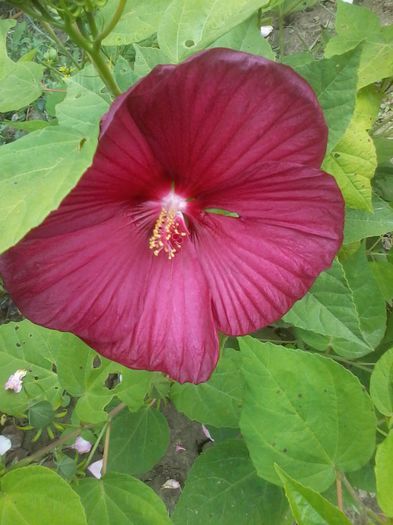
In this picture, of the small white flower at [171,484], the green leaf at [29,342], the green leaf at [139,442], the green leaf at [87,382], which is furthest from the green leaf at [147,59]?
the small white flower at [171,484]

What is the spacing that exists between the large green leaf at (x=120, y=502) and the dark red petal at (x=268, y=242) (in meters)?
0.33

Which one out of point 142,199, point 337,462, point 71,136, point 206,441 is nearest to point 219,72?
point 71,136

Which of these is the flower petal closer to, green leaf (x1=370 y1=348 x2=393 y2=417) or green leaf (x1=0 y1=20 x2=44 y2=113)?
green leaf (x1=370 y1=348 x2=393 y2=417)

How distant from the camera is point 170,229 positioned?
0.78 metres

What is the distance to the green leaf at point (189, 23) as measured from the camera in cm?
73

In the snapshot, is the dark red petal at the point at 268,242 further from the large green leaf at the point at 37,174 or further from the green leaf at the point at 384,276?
the green leaf at the point at 384,276

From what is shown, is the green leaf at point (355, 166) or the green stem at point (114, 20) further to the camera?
the green leaf at point (355, 166)

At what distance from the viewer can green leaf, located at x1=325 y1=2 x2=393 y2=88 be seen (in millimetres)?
1014

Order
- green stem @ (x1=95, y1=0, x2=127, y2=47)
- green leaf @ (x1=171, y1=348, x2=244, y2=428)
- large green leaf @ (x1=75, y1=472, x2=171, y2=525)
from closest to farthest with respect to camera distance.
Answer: green stem @ (x1=95, y1=0, x2=127, y2=47) → large green leaf @ (x1=75, y1=472, x2=171, y2=525) → green leaf @ (x1=171, y1=348, x2=244, y2=428)

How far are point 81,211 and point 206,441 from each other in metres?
1.01

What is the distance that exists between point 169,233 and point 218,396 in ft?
1.18

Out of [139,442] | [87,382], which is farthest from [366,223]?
[139,442]

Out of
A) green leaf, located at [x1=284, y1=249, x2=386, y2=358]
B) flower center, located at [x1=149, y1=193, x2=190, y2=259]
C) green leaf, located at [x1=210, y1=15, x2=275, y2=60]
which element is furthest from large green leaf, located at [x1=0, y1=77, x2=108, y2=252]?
green leaf, located at [x1=284, y1=249, x2=386, y2=358]

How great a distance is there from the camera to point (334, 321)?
2.75ft
